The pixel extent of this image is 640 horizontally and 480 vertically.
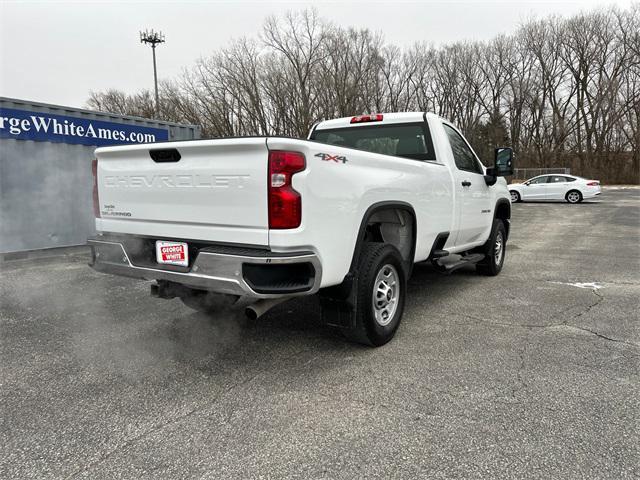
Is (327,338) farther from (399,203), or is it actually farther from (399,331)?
(399,203)

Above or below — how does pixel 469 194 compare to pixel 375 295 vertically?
above

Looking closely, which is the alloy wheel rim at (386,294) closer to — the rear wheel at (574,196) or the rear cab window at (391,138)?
the rear cab window at (391,138)

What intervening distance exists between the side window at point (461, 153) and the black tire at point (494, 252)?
989 millimetres

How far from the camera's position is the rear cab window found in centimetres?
486

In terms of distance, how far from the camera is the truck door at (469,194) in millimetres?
5051

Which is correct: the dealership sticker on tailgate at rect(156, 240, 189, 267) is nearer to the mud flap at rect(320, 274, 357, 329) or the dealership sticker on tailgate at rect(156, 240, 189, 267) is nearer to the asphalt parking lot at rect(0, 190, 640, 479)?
the asphalt parking lot at rect(0, 190, 640, 479)

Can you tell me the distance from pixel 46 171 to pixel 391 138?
7.39 meters

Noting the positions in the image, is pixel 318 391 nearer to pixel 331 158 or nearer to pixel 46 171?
pixel 331 158

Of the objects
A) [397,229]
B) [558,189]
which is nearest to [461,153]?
[397,229]

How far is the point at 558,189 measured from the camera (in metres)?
22.4

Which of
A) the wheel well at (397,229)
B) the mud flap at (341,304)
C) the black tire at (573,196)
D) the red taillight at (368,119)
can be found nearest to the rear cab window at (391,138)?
the red taillight at (368,119)

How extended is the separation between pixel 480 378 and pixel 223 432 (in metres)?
1.79

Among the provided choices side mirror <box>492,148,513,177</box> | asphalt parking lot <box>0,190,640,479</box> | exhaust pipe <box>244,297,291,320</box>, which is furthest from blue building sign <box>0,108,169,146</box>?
side mirror <box>492,148,513,177</box>

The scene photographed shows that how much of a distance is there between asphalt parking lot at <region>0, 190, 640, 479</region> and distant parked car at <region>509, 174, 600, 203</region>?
1920cm
